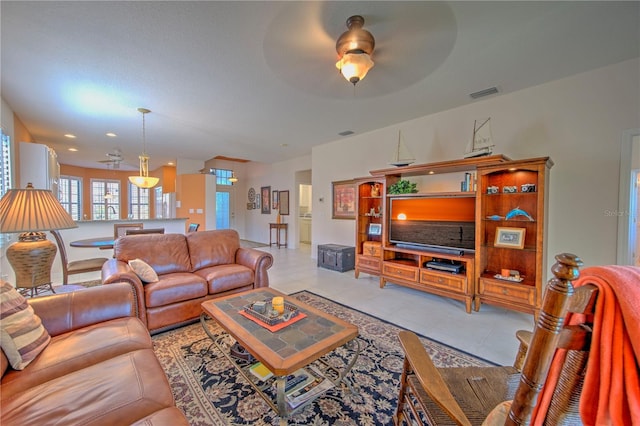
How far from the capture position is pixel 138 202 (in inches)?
405

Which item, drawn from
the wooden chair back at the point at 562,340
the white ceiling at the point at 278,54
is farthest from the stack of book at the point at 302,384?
the white ceiling at the point at 278,54

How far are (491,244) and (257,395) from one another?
3.03m

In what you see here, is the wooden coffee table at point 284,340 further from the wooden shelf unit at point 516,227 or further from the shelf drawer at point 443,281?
the wooden shelf unit at point 516,227

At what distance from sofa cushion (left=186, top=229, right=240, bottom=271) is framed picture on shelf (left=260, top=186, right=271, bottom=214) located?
4.93 m

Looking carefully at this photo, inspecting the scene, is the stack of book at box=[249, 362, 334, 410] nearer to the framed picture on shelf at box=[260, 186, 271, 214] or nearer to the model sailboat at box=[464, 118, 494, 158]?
the model sailboat at box=[464, 118, 494, 158]

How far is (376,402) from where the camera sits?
5.27 ft

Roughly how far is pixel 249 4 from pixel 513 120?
10.8 feet

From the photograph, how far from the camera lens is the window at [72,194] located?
877cm

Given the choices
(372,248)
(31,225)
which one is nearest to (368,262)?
(372,248)

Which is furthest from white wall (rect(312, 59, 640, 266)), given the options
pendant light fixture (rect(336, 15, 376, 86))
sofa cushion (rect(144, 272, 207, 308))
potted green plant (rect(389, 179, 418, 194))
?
sofa cushion (rect(144, 272, 207, 308))

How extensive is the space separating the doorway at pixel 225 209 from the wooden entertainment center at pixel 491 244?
24.1 feet

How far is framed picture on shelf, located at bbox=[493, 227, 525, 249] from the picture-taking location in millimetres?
2895

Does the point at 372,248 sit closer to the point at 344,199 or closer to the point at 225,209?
the point at 344,199

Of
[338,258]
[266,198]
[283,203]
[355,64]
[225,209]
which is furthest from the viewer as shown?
[225,209]
